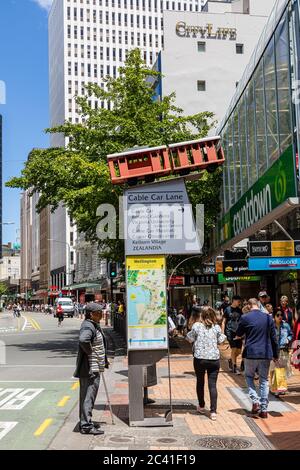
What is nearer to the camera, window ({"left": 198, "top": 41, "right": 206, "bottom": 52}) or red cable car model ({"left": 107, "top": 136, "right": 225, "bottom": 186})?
red cable car model ({"left": 107, "top": 136, "right": 225, "bottom": 186})

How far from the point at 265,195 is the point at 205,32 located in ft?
133

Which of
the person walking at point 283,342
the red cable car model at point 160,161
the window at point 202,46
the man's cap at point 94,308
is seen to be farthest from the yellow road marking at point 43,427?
the window at point 202,46

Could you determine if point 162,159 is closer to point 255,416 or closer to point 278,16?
point 255,416

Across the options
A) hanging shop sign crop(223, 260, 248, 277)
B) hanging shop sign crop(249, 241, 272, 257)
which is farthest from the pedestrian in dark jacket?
hanging shop sign crop(223, 260, 248, 277)

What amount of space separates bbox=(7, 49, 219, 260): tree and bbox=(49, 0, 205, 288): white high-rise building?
9391 cm

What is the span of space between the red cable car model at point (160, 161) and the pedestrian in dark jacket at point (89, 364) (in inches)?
85.4

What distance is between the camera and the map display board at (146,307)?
28.5ft

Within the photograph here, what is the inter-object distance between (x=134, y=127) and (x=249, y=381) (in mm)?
12342

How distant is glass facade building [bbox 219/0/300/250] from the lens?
11672mm

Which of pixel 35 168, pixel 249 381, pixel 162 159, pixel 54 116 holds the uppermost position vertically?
pixel 54 116

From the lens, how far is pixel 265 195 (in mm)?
13664

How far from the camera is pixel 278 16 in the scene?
12.8m

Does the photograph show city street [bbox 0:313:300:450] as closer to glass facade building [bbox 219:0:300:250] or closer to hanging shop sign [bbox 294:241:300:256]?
hanging shop sign [bbox 294:241:300:256]

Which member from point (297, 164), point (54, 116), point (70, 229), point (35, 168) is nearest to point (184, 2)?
point (54, 116)
